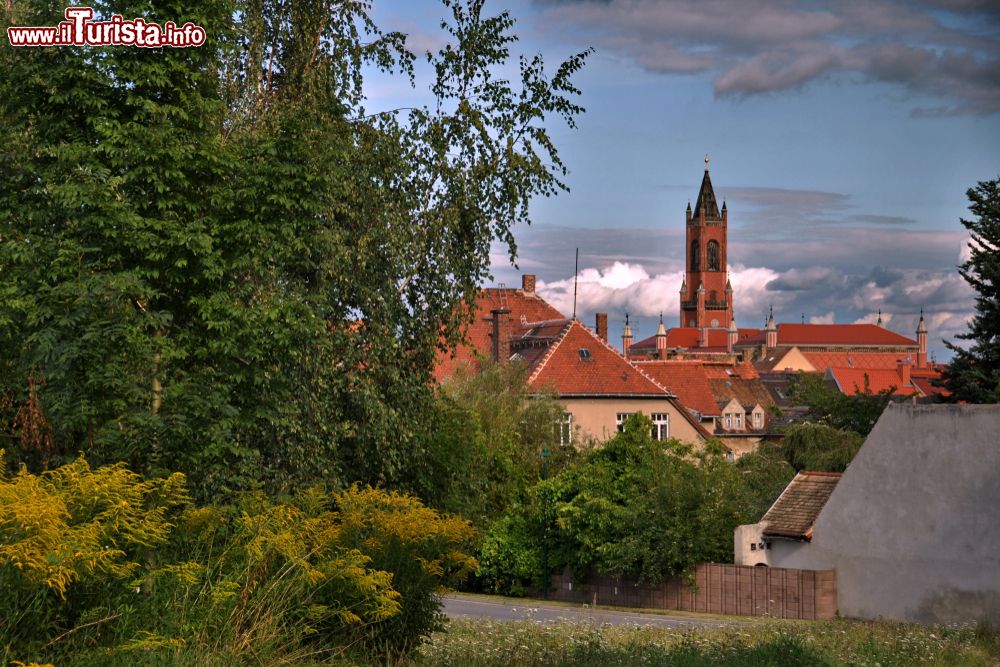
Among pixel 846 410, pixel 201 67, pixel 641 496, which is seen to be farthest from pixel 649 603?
pixel 846 410

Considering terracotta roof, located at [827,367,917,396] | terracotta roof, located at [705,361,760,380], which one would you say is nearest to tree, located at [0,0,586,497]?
terracotta roof, located at [705,361,760,380]

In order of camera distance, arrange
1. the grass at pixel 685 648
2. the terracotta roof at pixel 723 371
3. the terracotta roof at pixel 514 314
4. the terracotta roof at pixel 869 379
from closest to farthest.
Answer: the grass at pixel 685 648
the terracotta roof at pixel 514 314
the terracotta roof at pixel 723 371
the terracotta roof at pixel 869 379

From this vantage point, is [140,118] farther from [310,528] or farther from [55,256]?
[310,528]

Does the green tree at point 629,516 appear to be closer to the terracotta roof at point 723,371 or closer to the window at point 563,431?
the window at point 563,431

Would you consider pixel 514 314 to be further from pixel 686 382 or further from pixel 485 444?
pixel 485 444

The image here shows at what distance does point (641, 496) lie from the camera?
34.3m

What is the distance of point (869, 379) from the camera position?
13588 cm

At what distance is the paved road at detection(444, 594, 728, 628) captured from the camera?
86.6 feet

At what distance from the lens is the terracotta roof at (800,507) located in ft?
103

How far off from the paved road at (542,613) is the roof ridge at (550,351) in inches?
1087

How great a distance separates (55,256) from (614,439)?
24423mm

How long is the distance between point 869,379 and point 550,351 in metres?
81.9

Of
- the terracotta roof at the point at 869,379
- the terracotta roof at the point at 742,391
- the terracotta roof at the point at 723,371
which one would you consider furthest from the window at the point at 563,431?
the terracotta roof at the point at 869,379

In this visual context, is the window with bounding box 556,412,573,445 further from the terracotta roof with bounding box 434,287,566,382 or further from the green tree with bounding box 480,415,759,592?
the green tree with bounding box 480,415,759,592
